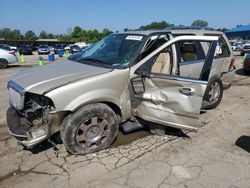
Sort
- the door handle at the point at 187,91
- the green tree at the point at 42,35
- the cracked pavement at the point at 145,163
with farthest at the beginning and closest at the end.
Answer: the green tree at the point at 42,35 < the door handle at the point at 187,91 < the cracked pavement at the point at 145,163

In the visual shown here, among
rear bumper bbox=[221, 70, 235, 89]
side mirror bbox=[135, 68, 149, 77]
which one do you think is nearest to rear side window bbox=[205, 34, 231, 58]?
rear bumper bbox=[221, 70, 235, 89]

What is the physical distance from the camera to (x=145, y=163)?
3297 millimetres

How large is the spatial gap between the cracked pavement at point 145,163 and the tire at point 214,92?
48.6 inches

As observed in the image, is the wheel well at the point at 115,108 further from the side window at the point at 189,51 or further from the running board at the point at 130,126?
the side window at the point at 189,51

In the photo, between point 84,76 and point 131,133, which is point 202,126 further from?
point 84,76

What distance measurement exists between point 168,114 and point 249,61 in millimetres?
8172

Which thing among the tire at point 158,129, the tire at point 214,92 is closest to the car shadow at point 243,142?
the tire at point 158,129

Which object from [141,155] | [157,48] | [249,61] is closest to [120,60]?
[157,48]

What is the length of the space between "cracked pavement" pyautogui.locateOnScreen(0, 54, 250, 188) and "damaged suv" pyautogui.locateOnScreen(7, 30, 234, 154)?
0.31 m

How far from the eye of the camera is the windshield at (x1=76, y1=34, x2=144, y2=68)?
385 cm

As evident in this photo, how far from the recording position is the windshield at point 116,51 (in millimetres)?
3846

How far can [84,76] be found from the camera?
338 cm

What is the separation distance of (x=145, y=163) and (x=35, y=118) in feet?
5.51

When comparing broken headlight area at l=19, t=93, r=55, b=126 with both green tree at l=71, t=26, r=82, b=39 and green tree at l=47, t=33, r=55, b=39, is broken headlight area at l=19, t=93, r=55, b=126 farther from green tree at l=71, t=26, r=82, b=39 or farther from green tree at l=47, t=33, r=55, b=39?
green tree at l=47, t=33, r=55, b=39
